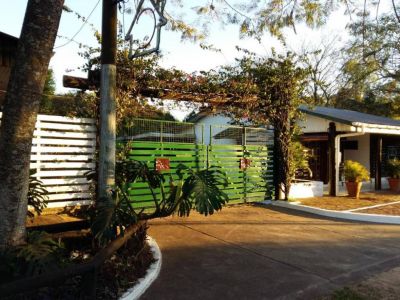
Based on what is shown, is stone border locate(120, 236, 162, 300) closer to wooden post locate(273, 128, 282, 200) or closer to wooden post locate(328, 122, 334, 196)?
wooden post locate(273, 128, 282, 200)

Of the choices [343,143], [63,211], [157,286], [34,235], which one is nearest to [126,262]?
[157,286]

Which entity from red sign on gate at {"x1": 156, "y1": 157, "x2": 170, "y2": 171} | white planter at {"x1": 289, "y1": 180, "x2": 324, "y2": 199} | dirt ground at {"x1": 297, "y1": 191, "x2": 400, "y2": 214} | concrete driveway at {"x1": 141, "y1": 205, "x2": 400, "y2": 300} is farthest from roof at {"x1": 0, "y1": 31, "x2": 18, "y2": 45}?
dirt ground at {"x1": 297, "y1": 191, "x2": 400, "y2": 214}

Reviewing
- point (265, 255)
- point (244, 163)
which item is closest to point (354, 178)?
point (244, 163)

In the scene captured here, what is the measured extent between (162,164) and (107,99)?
3.65 metres

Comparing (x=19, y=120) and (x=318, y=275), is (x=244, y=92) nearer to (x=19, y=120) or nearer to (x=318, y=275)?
(x=318, y=275)

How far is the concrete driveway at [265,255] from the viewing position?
15.7ft

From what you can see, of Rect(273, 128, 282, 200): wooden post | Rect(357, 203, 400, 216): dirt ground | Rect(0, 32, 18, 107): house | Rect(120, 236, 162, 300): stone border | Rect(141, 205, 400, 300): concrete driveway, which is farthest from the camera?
Rect(0, 32, 18, 107): house

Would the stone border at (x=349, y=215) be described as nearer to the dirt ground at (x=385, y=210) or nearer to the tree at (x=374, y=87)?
the dirt ground at (x=385, y=210)

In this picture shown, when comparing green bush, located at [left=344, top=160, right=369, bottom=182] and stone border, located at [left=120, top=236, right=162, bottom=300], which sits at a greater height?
green bush, located at [left=344, top=160, right=369, bottom=182]

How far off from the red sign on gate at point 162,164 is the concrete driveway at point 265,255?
118cm

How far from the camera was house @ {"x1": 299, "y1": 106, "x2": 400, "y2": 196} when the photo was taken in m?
13.1

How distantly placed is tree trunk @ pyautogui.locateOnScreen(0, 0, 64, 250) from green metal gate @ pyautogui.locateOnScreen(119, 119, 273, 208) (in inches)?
170

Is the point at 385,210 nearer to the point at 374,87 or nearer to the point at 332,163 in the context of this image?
the point at 332,163

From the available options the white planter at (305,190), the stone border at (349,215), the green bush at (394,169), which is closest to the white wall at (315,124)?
the white planter at (305,190)
